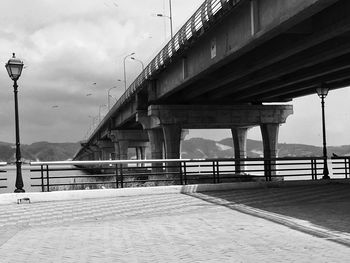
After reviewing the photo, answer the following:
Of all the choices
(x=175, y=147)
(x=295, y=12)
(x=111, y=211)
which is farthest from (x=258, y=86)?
(x=111, y=211)

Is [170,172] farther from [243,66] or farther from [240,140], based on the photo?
[240,140]

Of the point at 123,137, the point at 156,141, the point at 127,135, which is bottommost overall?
the point at 156,141

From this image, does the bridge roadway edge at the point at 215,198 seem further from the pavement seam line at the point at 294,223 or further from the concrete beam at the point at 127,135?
the concrete beam at the point at 127,135

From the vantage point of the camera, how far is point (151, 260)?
23.5ft

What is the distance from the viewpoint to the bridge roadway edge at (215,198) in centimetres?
952

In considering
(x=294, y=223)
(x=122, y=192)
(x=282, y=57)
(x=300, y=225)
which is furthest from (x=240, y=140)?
(x=300, y=225)

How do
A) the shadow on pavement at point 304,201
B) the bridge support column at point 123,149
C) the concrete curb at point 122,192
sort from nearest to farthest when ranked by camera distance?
the shadow on pavement at point 304,201
the concrete curb at point 122,192
the bridge support column at point 123,149

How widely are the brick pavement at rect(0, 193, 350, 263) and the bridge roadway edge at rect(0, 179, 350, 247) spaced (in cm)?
36

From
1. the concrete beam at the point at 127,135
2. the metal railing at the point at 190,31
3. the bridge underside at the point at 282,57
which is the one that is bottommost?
the concrete beam at the point at 127,135

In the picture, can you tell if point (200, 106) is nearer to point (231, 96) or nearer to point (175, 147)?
point (231, 96)

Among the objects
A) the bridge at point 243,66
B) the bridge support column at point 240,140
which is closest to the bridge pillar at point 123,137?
the bridge at point 243,66

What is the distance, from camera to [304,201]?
46.9 feet

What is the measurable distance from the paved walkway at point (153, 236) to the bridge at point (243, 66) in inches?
249

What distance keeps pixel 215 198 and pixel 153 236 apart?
20.9 feet
